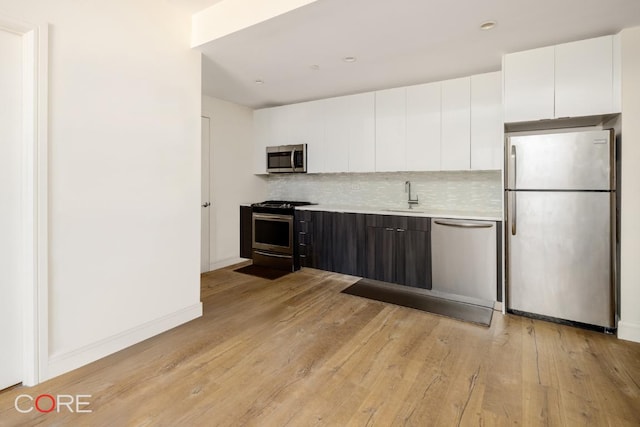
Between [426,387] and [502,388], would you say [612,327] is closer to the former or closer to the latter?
[502,388]

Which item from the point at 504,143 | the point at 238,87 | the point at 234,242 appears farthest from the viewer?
the point at 234,242

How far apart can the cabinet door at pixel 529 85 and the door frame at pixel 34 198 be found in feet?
11.2

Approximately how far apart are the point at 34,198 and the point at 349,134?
325 centimetres

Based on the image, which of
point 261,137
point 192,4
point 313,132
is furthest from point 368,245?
point 192,4

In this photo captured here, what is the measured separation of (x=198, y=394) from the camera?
1.85 meters

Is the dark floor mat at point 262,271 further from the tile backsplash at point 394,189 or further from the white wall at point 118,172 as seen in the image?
the white wall at point 118,172

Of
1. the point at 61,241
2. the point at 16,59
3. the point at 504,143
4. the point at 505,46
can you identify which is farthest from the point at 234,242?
the point at 505,46

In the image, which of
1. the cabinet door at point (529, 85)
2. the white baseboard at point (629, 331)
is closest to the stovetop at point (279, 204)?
the cabinet door at point (529, 85)

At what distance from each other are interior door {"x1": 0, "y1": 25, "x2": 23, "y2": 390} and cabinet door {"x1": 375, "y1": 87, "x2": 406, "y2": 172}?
3.26m

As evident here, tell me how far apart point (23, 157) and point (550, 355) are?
11.8 ft

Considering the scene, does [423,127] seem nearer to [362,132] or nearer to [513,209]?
[362,132]

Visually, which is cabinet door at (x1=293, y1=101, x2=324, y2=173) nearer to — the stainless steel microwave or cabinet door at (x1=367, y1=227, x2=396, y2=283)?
the stainless steel microwave

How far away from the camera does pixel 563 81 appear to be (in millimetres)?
2688

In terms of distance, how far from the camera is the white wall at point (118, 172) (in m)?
2.01
